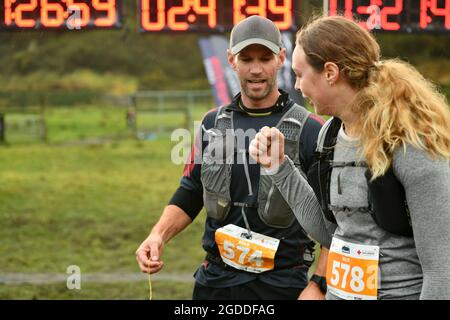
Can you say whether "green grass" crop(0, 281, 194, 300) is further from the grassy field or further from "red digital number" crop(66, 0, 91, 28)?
"red digital number" crop(66, 0, 91, 28)

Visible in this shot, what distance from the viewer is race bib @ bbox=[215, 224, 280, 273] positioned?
3.10m

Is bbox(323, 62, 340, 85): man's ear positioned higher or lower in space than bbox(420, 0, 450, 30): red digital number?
lower

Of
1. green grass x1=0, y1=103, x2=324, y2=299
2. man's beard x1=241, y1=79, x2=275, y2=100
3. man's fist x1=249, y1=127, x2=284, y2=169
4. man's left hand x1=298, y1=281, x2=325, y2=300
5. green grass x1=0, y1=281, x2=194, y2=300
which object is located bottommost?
green grass x1=0, y1=281, x2=194, y2=300

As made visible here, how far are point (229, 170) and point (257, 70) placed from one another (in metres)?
0.39

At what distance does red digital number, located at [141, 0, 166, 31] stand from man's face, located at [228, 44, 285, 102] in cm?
211

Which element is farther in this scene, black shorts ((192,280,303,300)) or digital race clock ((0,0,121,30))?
digital race clock ((0,0,121,30))

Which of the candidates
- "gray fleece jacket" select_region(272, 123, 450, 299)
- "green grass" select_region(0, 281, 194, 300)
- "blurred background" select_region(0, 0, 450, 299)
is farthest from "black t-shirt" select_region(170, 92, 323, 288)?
"blurred background" select_region(0, 0, 450, 299)

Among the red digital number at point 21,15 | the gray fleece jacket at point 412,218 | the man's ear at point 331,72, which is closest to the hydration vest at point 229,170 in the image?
the gray fleece jacket at point 412,218

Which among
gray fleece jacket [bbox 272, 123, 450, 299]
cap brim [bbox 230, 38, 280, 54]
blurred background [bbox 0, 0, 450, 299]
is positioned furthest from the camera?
blurred background [bbox 0, 0, 450, 299]

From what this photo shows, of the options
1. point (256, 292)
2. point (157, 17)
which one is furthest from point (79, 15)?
point (256, 292)

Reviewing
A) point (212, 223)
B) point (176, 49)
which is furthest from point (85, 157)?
point (212, 223)

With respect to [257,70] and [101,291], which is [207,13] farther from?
[101,291]

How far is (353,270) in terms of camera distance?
2.08m

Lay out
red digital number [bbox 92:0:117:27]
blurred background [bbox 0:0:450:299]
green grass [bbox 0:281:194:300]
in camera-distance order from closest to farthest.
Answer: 1. red digital number [bbox 92:0:117:27]
2. green grass [bbox 0:281:194:300]
3. blurred background [bbox 0:0:450:299]
